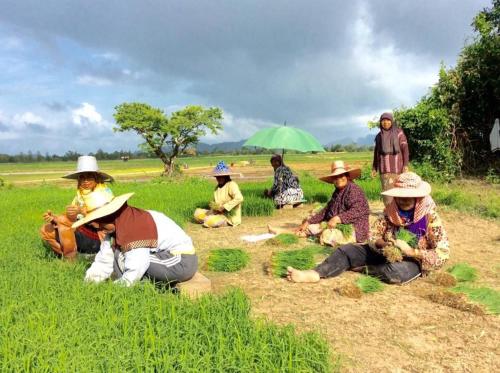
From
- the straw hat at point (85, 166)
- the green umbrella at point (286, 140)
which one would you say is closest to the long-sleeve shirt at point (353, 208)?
the green umbrella at point (286, 140)

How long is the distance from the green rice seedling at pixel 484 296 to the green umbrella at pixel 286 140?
4059 mm

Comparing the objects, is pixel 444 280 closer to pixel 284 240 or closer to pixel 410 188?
pixel 410 188

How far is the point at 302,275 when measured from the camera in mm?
3936

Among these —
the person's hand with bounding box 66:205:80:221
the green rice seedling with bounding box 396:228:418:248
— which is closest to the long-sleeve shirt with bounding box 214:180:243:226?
the person's hand with bounding box 66:205:80:221

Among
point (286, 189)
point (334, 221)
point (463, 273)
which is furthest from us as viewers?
point (286, 189)

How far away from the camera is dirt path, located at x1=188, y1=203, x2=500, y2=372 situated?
255cm

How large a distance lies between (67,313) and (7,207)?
7948 mm

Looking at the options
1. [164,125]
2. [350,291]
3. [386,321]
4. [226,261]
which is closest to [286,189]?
[226,261]

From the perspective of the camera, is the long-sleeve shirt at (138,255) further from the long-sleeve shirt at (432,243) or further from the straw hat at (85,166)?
the long-sleeve shirt at (432,243)

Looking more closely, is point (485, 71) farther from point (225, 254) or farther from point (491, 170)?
point (225, 254)

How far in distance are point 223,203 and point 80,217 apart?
2.84m

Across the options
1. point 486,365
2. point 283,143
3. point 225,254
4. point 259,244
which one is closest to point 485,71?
point 283,143

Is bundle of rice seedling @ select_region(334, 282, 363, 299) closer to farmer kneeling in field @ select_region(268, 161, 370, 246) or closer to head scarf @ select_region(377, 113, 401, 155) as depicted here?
farmer kneeling in field @ select_region(268, 161, 370, 246)

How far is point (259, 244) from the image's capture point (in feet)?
19.2
